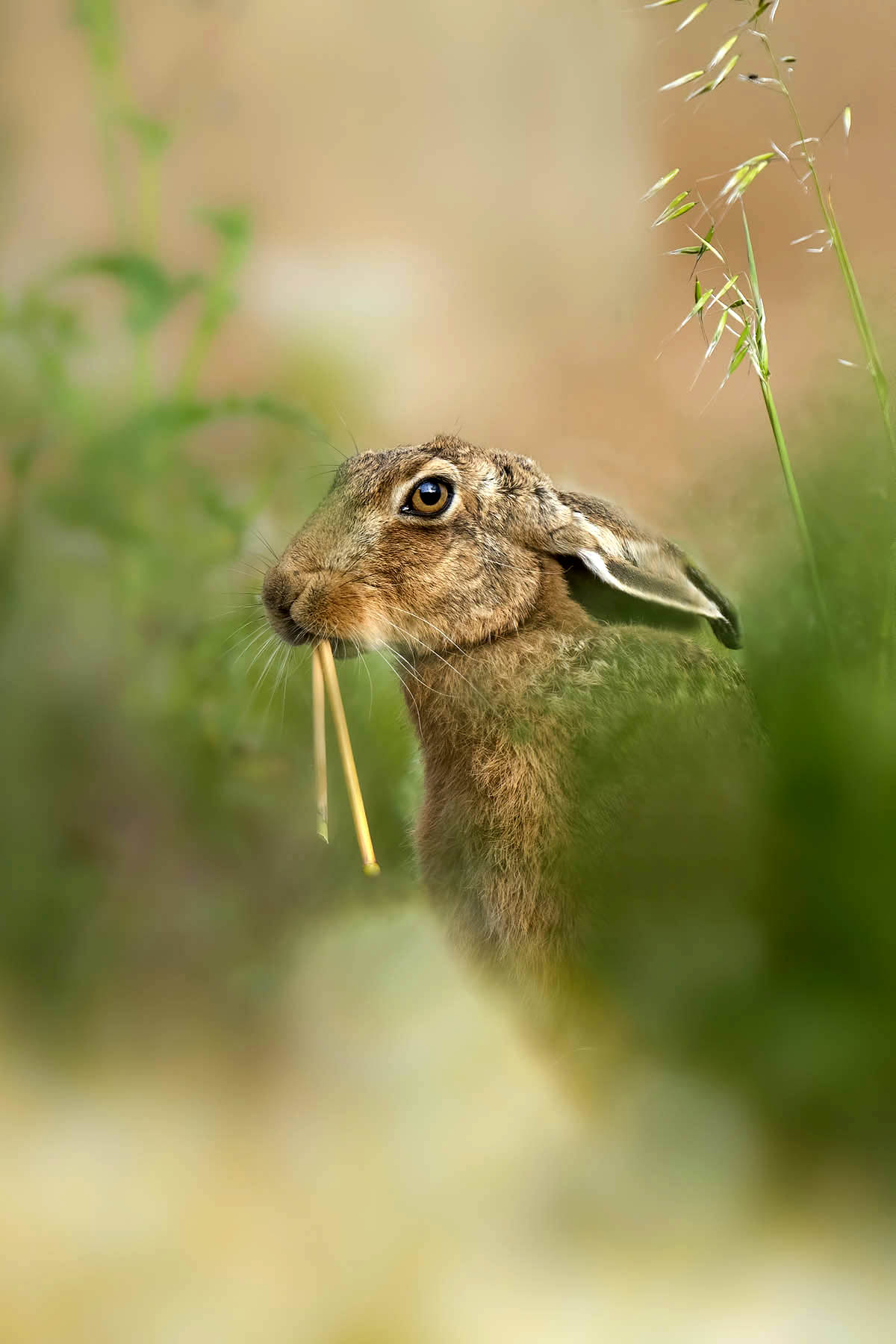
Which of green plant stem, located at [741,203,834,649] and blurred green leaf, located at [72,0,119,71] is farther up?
blurred green leaf, located at [72,0,119,71]

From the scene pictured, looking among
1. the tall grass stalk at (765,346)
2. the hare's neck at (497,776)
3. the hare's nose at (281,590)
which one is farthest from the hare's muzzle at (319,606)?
the tall grass stalk at (765,346)

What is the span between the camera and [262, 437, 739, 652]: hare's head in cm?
118

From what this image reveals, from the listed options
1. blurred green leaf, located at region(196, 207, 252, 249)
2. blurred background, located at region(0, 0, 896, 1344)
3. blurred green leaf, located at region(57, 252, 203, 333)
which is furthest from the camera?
blurred green leaf, located at region(196, 207, 252, 249)

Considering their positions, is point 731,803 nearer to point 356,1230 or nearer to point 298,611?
→ point 356,1230

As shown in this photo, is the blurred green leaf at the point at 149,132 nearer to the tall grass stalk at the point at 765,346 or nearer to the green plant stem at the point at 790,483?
the tall grass stalk at the point at 765,346

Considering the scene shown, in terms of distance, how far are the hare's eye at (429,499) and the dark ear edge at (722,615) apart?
0.29 m

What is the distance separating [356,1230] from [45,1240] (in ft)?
0.73

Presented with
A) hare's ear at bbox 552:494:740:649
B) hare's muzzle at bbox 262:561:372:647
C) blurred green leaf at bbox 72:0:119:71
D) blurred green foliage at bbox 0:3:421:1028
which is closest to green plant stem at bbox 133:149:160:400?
blurred green foliage at bbox 0:3:421:1028

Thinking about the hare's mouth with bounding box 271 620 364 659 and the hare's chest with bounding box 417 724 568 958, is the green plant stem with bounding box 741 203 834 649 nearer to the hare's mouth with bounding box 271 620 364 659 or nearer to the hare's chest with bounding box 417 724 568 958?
the hare's chest with bounding box 417 724 568 958

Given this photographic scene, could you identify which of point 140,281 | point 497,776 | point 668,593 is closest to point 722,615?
point 668,593

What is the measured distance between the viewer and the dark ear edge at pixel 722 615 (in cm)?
109

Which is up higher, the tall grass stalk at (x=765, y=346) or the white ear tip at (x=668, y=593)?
the tall grass stalk at (x=765, y=346)

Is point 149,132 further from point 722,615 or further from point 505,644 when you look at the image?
point 722,615

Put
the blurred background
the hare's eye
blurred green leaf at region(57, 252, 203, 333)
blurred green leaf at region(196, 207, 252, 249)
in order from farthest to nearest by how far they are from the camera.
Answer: blurred green leaf at region(196, 207, 252, 249)
blurred green leaf at region(57, 252, 203, 333)
the hare's eye
the blurred background
